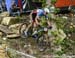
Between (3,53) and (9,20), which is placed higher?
(9,20)

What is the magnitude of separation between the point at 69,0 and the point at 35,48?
3910 mm

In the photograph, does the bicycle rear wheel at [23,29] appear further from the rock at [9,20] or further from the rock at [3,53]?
the rock at [3,53]

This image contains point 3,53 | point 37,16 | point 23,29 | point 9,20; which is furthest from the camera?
point 9,20

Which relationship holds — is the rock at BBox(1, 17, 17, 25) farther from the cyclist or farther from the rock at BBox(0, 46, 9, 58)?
the rock at BBox(0, 46, 9, 58)

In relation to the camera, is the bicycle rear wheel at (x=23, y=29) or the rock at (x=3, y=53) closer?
the rock at (x=3, y=53)

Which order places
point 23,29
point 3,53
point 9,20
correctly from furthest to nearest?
1. point 9,20
2. point 23,29
3. point 3,53

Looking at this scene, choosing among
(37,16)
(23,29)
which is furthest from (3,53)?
(23,29)

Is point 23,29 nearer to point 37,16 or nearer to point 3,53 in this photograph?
point 37,16

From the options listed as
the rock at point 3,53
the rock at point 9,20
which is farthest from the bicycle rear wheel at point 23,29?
the rock at point 3,53

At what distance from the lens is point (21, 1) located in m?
14.1

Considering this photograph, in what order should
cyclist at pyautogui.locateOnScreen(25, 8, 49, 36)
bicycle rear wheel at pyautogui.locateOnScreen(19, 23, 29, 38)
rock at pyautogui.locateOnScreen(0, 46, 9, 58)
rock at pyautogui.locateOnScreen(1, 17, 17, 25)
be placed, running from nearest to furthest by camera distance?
1. rock at pyautogui.locateOnScreen(0, 46, 9, 58)
2. cyclist at pyautogui.locateOnScreen(25, 8, 49, 36)
3. bicycle rear wheel at pyautogui.locateOnScreen(19, 23, 29, 38)
4. rock at pyautogui.locateOnScreen(1, 17, 17, 25)

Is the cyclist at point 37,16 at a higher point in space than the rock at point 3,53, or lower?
higher

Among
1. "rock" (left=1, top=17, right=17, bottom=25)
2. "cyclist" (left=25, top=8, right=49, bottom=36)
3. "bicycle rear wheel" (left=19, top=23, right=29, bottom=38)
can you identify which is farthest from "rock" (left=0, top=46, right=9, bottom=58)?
"rock" (left=1, top=17, right=17, bottom=25)

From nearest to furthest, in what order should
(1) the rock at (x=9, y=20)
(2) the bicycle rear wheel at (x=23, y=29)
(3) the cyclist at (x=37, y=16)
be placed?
(3) the cyclist at (x=37, y=16), (2) the bicycle rear wheel at (x=23, y=29), (1) the rock at (x=9, y=20)
